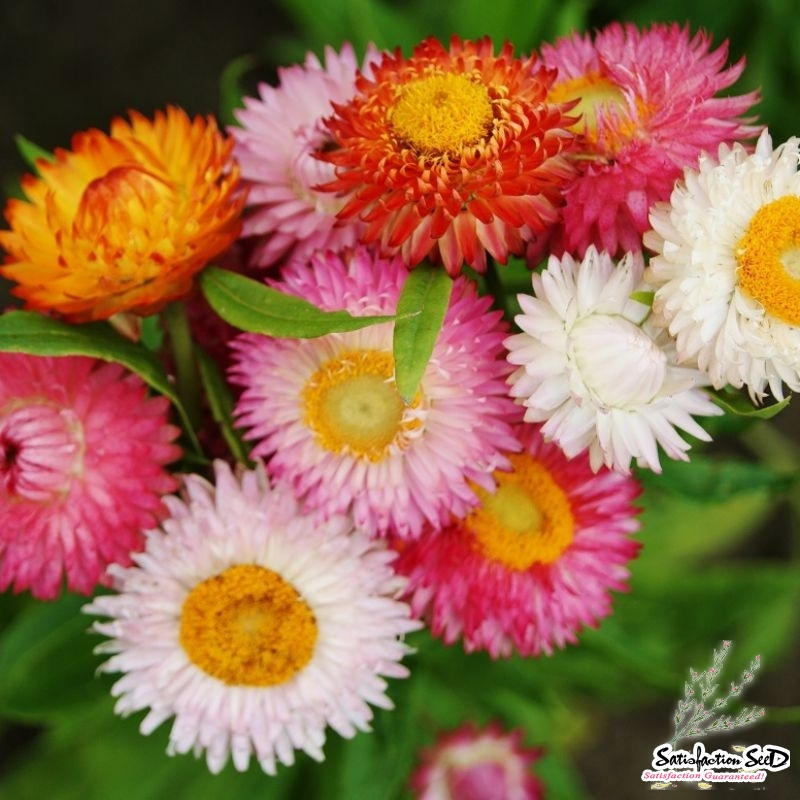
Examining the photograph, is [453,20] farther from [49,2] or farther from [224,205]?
[49,2]

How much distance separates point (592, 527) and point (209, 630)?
0.33 meters

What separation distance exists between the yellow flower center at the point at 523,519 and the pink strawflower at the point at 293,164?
25 cm

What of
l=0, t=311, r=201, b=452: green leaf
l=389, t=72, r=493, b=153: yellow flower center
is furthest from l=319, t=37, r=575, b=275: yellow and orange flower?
l=0, t=311, r=201, b=452: green leaf

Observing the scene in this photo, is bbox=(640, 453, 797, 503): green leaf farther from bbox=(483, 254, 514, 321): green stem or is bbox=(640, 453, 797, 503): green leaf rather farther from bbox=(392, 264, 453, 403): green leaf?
bbox=(392, 264, 453, 403): green leaf

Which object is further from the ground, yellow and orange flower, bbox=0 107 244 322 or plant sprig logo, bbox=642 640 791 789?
yellow and orange flower, bbox=0 107 244 322

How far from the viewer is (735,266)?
728mm

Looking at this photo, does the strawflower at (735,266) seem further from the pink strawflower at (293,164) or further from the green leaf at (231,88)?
the green leaf at (231,88)

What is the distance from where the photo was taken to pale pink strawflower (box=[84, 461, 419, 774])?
819 mm

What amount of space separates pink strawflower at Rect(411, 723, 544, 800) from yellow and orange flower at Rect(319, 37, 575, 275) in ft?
2.25

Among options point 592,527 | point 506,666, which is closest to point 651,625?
point 506,666

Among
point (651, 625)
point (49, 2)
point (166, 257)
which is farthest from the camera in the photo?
point (49, 2)

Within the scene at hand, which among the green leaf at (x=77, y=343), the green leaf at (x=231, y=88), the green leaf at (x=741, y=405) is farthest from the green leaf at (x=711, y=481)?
the green leaf at (x=231, y=88)

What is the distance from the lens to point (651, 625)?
1.39 metres

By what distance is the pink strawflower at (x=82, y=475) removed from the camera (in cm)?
80
